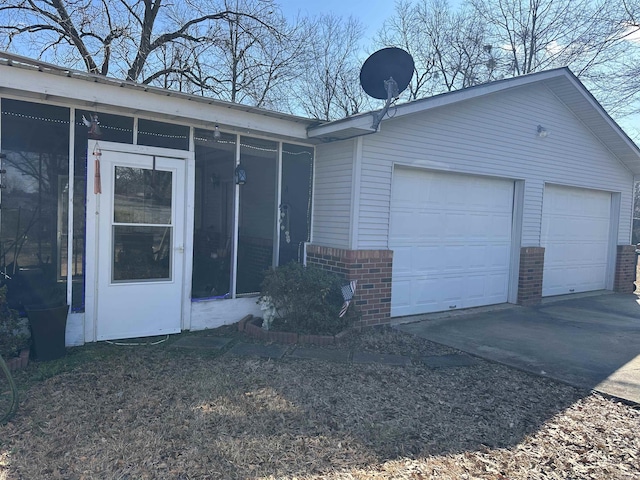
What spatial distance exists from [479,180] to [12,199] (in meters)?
6.68

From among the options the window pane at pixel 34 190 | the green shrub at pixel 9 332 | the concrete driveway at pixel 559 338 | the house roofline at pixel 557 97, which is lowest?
the concrete driveway at pixel 559 338

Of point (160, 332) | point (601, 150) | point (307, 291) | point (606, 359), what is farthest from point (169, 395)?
point (601, 150)

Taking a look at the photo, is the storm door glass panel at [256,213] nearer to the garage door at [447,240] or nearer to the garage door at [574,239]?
the garage door at [447,240]

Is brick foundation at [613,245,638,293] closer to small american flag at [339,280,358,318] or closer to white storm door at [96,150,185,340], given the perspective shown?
small american flag at [339,280,358,318]

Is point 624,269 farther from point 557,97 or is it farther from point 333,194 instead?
point 333,194

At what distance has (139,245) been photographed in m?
5.51

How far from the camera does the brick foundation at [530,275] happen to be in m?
8.30

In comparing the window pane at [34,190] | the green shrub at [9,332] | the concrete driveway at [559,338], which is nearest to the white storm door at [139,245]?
the window pane at [34,190]

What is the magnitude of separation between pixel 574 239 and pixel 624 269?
6.47 ft

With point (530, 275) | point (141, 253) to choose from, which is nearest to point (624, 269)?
point (530, 275)

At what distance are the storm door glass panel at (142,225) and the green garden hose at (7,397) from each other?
1.64m

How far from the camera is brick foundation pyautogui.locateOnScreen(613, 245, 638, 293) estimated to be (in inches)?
412

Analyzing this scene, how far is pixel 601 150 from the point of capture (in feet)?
31.6

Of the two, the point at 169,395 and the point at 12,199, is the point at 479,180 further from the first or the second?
the point at 12,199
